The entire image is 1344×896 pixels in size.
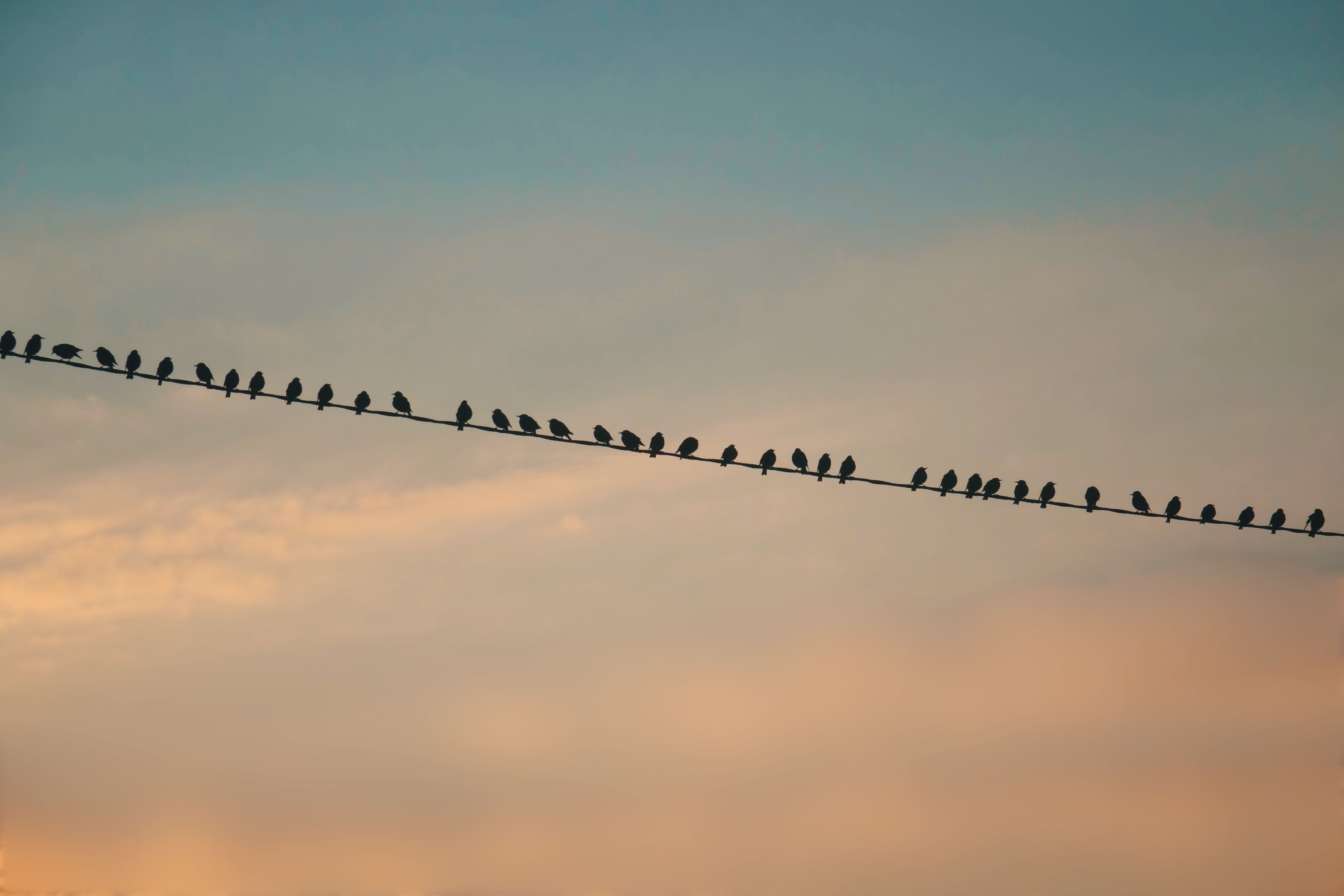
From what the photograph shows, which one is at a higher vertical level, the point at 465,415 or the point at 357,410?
the point at 465,415

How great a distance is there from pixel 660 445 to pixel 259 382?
35.8 ft

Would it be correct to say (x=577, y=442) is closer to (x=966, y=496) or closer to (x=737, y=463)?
(x=737, y=463)

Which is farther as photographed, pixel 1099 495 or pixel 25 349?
pixel 1099 495

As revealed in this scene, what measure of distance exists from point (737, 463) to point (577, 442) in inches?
116

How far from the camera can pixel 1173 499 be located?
35000mm

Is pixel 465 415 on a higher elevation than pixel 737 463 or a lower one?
higher

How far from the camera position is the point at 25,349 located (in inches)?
1164

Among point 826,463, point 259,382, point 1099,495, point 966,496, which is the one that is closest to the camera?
point 966,496

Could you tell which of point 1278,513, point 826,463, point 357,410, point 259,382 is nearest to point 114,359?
point 259,382

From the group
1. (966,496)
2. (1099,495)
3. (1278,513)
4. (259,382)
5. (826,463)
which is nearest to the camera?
(966,496)

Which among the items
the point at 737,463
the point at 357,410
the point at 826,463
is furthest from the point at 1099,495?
the point at 357,410

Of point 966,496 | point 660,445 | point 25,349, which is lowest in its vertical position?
point 966,496

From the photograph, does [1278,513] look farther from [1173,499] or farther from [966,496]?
[966,496]

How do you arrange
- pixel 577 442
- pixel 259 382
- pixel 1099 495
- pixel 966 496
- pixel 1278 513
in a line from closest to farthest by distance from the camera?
pixel 577 442 → pixel 966 496 → pixel 259 382 → pixel 1278 513 → pixel 1099 495
